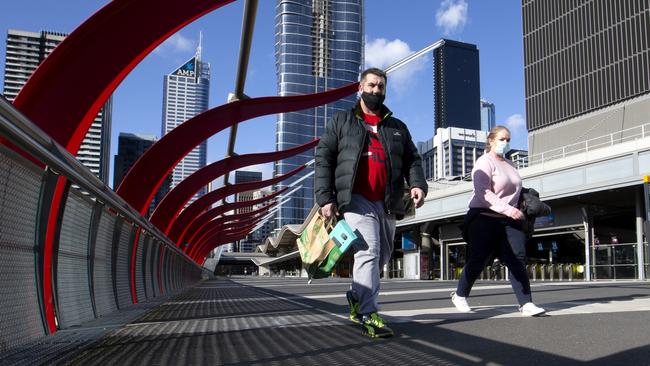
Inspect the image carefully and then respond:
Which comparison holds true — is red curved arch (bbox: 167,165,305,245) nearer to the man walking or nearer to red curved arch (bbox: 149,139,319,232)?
red curved arch (bbox: 149,139,319,232)

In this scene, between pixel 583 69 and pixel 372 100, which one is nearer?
pixel 372 100

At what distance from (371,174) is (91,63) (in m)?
2.86

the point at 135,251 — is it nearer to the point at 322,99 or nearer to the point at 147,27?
the point at 147,27

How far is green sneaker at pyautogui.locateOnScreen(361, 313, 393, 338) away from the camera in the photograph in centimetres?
416

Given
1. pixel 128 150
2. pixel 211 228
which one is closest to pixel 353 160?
pixel 211 228

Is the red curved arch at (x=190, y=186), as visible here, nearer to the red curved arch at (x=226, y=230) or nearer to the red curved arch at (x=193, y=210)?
the red curved arch at (x=193, y=210)

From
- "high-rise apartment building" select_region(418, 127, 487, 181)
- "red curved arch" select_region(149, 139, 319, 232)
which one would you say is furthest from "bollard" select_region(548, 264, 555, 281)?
"high-rise apartment building" select_region(418, 127, 487, 181)

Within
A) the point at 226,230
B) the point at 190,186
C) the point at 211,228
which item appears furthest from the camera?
the point at 226,230

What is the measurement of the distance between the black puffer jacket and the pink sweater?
1.05 metres

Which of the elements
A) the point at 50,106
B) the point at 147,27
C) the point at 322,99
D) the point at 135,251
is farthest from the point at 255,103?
the point at 50,106

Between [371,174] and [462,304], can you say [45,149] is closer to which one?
[371,174]

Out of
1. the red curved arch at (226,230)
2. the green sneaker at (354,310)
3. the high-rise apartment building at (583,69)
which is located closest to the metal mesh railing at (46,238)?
the green sneaker at (354,310)

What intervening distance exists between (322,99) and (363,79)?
8.91 meters

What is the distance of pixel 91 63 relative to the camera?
5.57 m
